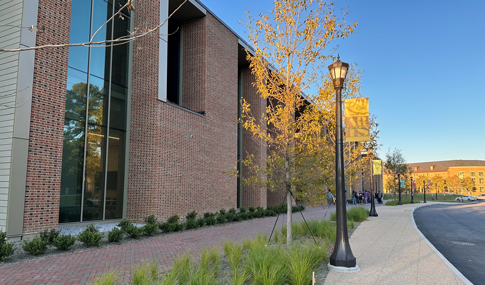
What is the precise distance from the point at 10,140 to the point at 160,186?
18.7 feet

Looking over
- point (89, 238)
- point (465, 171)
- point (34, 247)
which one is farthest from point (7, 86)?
point (465, 171)

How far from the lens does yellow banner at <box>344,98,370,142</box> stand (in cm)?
852

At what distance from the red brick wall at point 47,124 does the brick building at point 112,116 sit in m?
0.03

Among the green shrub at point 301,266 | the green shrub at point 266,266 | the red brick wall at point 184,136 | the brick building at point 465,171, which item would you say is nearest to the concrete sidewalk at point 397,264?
the green shrub at point 301,266

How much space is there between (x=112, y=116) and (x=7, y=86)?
4.57 metres

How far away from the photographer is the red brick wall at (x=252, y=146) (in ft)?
73.2

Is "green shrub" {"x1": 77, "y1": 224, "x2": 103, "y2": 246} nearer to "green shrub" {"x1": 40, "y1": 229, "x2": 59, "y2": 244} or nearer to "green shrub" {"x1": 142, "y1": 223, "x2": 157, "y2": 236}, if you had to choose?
"green shrub" {"x1": 40, "y1": 229, "x2": 59, "y2": 244}

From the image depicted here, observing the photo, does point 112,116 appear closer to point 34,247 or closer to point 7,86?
point 7,86

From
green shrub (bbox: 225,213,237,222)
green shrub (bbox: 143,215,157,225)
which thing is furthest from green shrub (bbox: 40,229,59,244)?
green shrub (bbox: 225,213,237,222)

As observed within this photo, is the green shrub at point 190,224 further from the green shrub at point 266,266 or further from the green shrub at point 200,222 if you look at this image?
the green shrub at point 266,266

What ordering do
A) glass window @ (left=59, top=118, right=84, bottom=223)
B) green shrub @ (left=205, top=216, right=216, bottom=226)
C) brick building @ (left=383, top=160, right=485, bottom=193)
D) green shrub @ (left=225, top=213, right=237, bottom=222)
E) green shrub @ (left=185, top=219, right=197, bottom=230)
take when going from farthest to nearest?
brick building @ (left=383, top=160, right=485, bottom=193) → green shrub @ (left=225, top=213, right=237, bottom=222) → green shrub @ (left=205, top=216, right=216, bottom=226) → green shrub @ (left=185, top=219, right=197, bottom=230) → glass window @ (left=59, top=118, right=84, bottom=223)

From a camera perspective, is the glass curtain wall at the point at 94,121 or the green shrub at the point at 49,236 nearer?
the green shrub at the point at 49,236

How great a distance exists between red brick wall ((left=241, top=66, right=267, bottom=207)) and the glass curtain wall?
9.84 meters

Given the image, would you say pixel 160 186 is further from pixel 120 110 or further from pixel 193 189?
pixel 120 110
